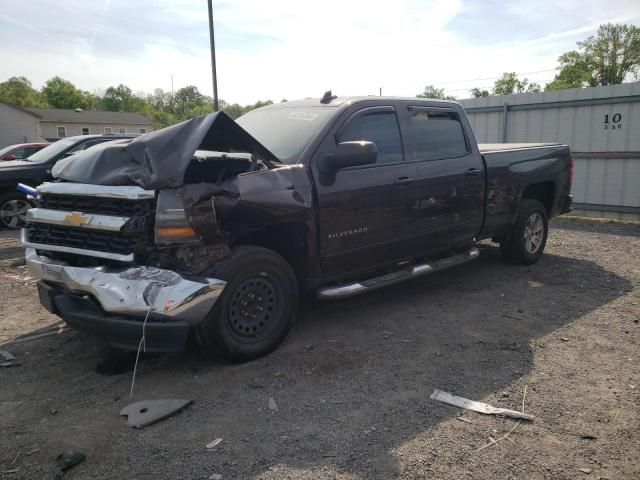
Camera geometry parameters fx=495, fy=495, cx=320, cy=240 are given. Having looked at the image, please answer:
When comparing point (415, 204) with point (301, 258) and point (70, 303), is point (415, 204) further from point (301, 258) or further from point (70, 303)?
point (70, 303)

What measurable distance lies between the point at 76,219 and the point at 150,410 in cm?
147

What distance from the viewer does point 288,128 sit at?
4.52 metres

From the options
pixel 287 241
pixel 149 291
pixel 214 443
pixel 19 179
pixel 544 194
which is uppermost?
pixel 19 179

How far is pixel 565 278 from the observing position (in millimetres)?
6117

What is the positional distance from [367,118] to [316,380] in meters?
2.43

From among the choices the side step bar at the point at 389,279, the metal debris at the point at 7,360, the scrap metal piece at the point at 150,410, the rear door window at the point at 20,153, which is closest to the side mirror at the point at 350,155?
the side step bar at the point at 389,279

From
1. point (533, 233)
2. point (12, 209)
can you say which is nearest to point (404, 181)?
point (533, 233)

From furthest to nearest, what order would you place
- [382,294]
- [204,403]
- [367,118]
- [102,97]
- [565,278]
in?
[102,97], [565,278], [382,294], [367,118], [204,403]

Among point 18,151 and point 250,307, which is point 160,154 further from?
point 18,151

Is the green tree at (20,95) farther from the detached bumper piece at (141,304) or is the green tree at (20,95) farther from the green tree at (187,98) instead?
the detached bumper piece at (141,304)

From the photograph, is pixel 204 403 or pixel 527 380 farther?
pixel 527 380

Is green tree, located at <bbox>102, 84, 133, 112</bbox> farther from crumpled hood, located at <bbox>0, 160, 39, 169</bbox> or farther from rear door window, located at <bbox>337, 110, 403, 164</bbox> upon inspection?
rear door window, located at <bbox>337, 110, 403, 164</bbox>

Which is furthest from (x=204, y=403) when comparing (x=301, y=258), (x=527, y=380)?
(x=527, y=380)

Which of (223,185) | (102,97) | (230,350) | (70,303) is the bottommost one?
(230,350)
